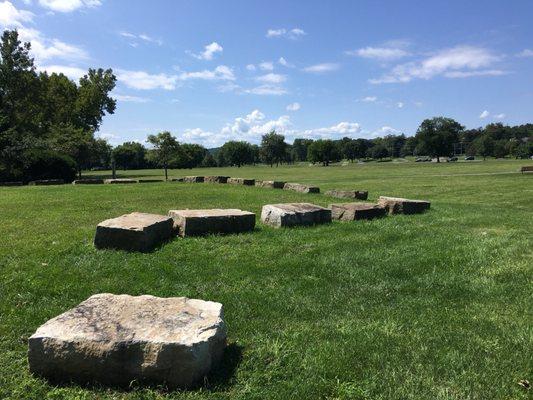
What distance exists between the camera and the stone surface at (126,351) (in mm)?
3529

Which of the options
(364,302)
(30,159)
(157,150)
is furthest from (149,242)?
(157,150)

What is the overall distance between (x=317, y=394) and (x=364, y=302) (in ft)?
6.89

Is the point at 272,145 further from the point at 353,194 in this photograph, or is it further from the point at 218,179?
the point at 353,194

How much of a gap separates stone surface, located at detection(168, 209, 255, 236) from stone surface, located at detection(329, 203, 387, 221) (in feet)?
8.70

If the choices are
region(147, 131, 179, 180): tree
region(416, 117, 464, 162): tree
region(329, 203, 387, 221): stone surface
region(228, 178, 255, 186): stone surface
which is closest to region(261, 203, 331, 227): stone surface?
region(329, 203, 387, 221): stone surface

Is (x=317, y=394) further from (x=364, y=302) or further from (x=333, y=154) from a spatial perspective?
(x=333, y=154)

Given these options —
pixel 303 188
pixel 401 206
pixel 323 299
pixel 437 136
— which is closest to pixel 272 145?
pixel 437 136

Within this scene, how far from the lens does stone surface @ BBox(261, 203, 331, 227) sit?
973cm

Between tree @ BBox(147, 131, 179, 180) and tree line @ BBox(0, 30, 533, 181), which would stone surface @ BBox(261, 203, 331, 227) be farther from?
tree @ BBox(147, 131, 179, 180)

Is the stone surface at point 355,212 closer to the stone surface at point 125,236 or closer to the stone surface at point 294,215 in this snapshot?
the stone surface at point 294,215

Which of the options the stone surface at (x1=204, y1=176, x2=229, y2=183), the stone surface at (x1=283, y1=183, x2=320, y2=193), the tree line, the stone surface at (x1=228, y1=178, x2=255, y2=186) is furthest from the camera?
the tree line

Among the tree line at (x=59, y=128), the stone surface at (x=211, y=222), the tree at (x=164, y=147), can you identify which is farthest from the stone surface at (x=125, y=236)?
the tree at (x=164, y=147)

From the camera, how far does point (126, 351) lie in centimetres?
356

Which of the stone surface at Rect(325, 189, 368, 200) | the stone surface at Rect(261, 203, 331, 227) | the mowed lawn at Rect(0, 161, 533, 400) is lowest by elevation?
the mowed lawn at Rect(0, 161, 533, 400)
